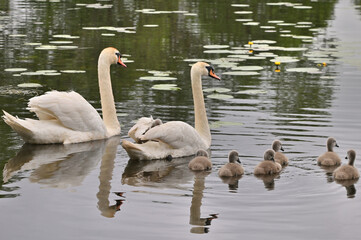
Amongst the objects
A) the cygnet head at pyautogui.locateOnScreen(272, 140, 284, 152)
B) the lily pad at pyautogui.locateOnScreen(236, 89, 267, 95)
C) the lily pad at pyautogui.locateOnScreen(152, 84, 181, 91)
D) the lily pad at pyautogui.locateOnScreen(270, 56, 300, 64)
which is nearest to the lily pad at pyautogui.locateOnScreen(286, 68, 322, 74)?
the lily pad at pyautogui.locateOnScreen(270, 56, 300, 64)

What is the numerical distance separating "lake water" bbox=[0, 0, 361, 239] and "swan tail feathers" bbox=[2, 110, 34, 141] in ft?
0.66

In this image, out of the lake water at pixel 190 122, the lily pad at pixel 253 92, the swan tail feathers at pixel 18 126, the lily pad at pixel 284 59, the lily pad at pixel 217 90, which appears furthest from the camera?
the lily pad at pixel 284 59

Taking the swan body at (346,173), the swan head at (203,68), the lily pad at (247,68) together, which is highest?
the swan head at (203,68)

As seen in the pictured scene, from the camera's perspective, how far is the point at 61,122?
1127 cm

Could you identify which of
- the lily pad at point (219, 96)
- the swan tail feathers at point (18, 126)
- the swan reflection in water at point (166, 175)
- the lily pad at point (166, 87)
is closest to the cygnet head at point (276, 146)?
the swan reflection in water at point (166, 175)

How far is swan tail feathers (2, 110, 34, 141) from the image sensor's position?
35.4ft

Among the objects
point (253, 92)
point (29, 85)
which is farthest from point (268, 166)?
point (29, 85)

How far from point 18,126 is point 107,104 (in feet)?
5.41

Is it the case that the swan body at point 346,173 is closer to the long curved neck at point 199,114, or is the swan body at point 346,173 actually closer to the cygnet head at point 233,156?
the cygnet head at point 233,156

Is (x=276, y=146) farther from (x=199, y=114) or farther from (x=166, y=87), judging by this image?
(x=166, y=87)

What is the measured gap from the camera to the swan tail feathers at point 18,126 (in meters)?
10.8

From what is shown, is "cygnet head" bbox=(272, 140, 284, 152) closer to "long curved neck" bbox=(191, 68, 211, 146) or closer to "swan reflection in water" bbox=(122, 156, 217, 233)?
"swan reflection in water" bbox=(122, 156, 217, 233)

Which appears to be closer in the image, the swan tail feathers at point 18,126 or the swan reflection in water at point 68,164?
the swan reflection in water at point 68,164

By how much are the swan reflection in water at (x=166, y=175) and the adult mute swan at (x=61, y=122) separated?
4.48ft
